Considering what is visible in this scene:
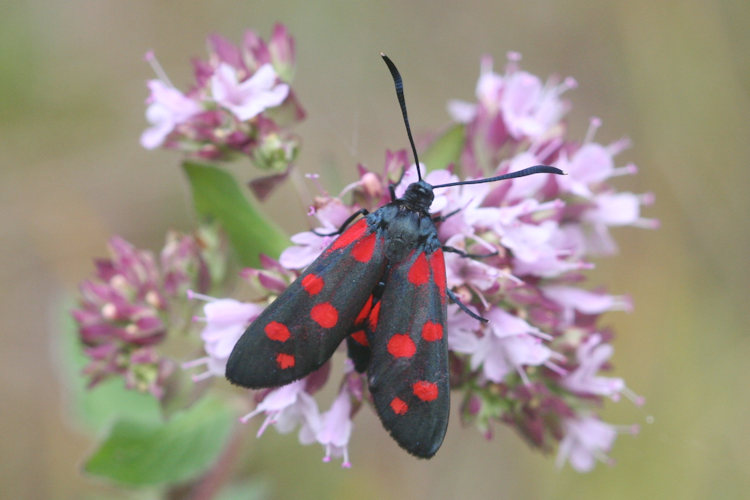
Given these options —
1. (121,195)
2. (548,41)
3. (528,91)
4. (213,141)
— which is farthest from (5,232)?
(548,41)

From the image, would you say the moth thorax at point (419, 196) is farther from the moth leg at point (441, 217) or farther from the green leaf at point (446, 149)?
the green leaf at point (446, 149)

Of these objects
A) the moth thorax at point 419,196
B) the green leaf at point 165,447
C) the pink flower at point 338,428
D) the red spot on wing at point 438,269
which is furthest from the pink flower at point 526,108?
the green leaf at point 165,447

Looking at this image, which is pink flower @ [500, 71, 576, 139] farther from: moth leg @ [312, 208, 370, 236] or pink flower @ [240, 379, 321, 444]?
pink flower @ [240, 379, 321, 444]

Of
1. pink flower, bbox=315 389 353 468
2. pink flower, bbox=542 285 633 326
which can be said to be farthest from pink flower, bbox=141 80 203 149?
pink flower, bbox=542 285 633 326

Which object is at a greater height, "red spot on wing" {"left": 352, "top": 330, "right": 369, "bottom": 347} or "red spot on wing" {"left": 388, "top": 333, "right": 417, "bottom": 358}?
"red spot on wing" {"left": 352, "top": 330, "right": 369, "bottom": 347}

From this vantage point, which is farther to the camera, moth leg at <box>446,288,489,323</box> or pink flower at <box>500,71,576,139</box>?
pink flower at <box>500,71,576,139</box>

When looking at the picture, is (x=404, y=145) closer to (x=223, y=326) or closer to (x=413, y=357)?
(x=223, y=326)
